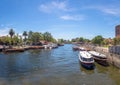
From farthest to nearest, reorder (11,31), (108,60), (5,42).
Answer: (11,31), (5,42), (108,60)

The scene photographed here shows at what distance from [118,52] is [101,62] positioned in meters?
5.50

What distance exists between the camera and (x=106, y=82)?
131ft

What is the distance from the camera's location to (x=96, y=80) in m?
41.2

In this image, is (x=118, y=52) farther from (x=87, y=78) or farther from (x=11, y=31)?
(x=11, y=31)

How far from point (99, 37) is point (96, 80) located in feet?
460

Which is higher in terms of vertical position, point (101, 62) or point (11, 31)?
point (11, 31)

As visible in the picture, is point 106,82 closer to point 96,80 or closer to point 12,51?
point 96,80


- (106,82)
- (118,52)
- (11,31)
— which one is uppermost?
(11,31)

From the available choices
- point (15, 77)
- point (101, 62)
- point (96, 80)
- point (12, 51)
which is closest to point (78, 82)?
point (96, 80)

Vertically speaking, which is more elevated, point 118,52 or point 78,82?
point 118,52

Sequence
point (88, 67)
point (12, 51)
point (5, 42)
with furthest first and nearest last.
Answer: point (5, 42), point (12, 51), point (88, 67)

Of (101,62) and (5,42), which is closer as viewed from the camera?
(101,62)

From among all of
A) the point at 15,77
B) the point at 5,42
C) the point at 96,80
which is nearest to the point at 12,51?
the point at 5,42

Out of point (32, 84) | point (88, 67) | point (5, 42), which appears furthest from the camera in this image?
point (5, 42)
